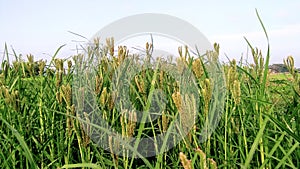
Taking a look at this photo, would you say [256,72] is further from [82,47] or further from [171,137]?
[82,47]

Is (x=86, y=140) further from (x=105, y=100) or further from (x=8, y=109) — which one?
(x=8, y=109)

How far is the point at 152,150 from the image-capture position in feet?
6.75

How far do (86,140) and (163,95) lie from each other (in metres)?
0.73

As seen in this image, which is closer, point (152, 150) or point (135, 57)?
point (152, 150)

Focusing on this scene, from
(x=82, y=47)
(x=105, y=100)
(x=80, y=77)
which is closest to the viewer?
(x=105, y=100)

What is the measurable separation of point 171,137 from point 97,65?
0.99 meters

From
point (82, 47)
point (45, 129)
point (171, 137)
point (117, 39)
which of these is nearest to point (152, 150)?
point (171, 137)

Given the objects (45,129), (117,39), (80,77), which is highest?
(117,39)

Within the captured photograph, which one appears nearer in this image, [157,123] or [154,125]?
[154,125]

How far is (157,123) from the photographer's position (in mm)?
2109

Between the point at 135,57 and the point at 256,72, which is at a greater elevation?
the point at 135,57

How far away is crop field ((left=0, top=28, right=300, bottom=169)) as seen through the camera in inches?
49.1

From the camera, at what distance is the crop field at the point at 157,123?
125cm

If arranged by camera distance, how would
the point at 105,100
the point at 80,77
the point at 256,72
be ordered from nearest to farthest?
the point at 105,100
the point at 256,72
the point at 80,77
